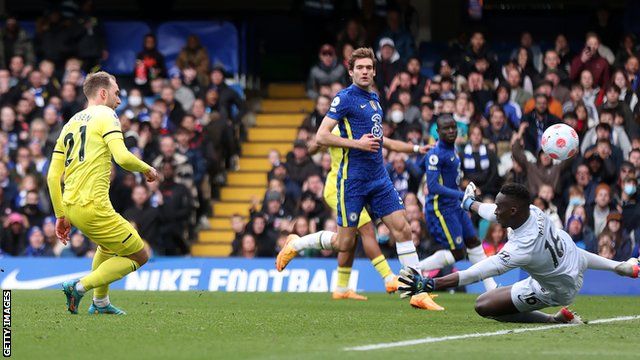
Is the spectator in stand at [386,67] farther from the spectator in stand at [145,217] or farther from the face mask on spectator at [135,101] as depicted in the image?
the face mask on spectator at [135,101]

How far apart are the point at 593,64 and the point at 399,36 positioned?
3732mm

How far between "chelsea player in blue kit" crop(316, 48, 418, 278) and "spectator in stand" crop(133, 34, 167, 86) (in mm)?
11971

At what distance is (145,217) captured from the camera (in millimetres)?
22281

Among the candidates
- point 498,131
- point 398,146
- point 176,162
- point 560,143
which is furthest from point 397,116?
point 560,143

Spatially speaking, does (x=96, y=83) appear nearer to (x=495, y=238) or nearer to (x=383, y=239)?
(x=383, y=239)

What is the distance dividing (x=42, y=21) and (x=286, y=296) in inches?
449

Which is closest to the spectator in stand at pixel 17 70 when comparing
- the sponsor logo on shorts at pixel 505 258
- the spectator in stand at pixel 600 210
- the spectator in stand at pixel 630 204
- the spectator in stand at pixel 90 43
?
the spectator in stand at pixel 90 43

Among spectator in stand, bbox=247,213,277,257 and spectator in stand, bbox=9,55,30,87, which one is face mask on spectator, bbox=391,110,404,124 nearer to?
spectator in stand, bbox=247,213,277,257

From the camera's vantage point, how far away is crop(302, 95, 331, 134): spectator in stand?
2273cm

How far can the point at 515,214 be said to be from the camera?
11148mm

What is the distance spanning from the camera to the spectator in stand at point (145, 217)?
→ 72.9 ft

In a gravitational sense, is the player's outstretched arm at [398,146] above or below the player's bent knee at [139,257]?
above

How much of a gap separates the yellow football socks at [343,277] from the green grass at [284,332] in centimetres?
60

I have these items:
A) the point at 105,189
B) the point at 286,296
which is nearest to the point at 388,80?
the point at 286,296
